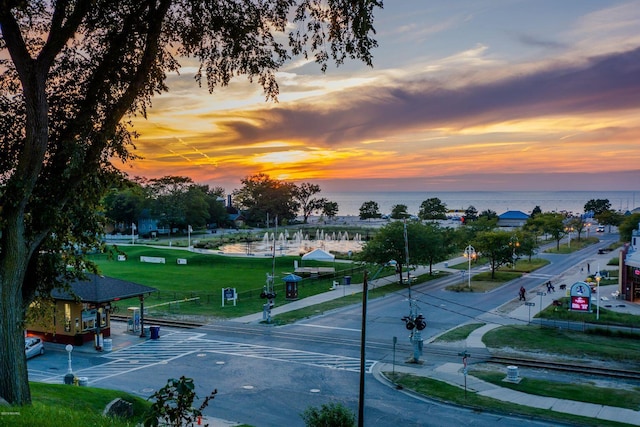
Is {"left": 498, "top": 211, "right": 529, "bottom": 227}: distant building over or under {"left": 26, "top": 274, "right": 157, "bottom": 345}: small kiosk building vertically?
over

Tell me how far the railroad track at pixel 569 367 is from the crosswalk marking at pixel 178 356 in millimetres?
7202

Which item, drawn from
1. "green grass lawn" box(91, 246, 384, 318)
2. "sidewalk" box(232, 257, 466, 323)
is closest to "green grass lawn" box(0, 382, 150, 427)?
"sidewalk" box(232, 257, 466, 323)

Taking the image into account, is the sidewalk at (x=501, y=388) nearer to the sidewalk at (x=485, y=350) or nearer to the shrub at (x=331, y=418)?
the sidewalk at (x=485, y=350)

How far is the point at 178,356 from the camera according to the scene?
30047 mm

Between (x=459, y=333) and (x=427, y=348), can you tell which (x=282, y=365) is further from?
(x=459, y=333)

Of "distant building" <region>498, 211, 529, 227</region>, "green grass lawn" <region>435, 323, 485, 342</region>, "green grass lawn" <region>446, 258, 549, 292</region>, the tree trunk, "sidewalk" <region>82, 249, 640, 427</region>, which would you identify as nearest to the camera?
the tree trunk

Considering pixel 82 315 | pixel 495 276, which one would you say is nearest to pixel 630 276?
pixel 495 276

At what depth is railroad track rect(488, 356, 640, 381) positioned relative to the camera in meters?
26.5

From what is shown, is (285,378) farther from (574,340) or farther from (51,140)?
(574,340)

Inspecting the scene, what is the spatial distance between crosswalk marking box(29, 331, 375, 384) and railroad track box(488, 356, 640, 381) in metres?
7.20

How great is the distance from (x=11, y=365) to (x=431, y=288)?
4548 centimetres

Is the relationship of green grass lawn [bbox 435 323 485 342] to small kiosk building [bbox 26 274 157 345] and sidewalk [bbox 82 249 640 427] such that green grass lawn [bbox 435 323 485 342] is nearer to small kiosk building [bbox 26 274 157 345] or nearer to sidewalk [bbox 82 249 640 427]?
sidewalk [bbox 82 249 640 427]

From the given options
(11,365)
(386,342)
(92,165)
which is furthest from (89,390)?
(386,342)

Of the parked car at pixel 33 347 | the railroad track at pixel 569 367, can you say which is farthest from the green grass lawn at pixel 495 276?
the parked car at pixel 33 347
